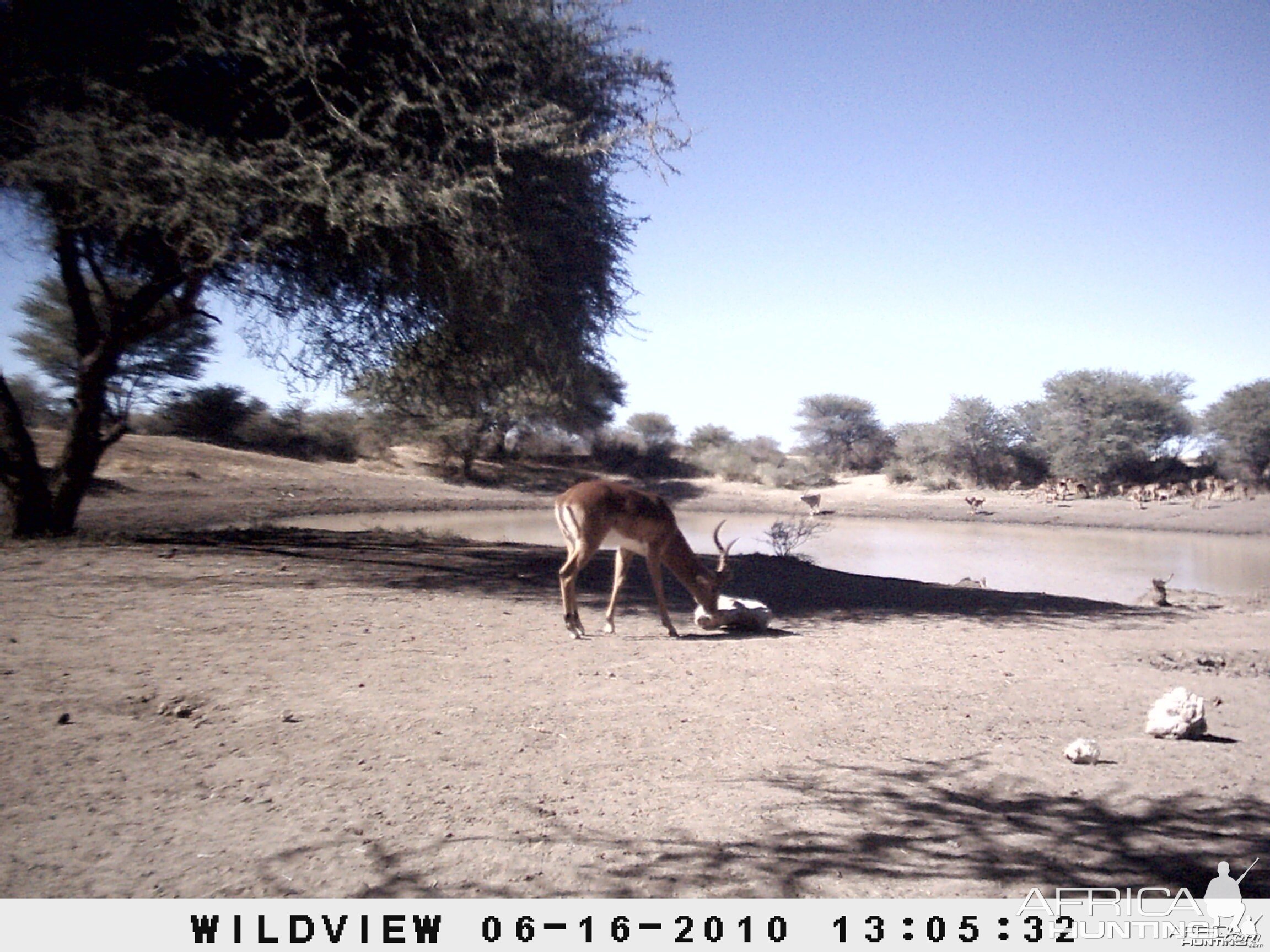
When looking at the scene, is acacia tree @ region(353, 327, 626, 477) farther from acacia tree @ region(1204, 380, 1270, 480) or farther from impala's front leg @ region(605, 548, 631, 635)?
acacia tree @ region(1204, 380, 1270, 480)

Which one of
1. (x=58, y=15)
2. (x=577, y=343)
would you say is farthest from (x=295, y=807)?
(x=58, y=15)

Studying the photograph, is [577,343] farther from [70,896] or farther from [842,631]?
[70,896]

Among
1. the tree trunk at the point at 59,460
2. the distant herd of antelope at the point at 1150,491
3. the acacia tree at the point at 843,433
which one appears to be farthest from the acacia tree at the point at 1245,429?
the tree trunk at the point at 59,460

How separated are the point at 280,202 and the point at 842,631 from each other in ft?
27.6

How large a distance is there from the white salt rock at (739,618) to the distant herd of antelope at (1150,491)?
2808 cm

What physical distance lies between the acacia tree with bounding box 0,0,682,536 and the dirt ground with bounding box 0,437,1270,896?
369 centimetres

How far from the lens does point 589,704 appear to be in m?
6.25

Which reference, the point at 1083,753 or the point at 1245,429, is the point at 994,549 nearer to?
the point at 1245,429

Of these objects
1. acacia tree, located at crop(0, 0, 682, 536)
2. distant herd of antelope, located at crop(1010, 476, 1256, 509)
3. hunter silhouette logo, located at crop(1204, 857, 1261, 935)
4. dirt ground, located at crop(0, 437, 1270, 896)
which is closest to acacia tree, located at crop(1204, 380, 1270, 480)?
distant herd of antelope, located at crop(1010, 476, 1256, 509)

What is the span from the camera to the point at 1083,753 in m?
5.37

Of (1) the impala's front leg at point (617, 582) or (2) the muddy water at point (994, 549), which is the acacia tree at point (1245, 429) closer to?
(2) the muddy water at point (994, 549)

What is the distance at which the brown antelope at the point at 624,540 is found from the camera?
8.91 metres

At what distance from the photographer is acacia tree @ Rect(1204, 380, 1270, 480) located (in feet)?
111
